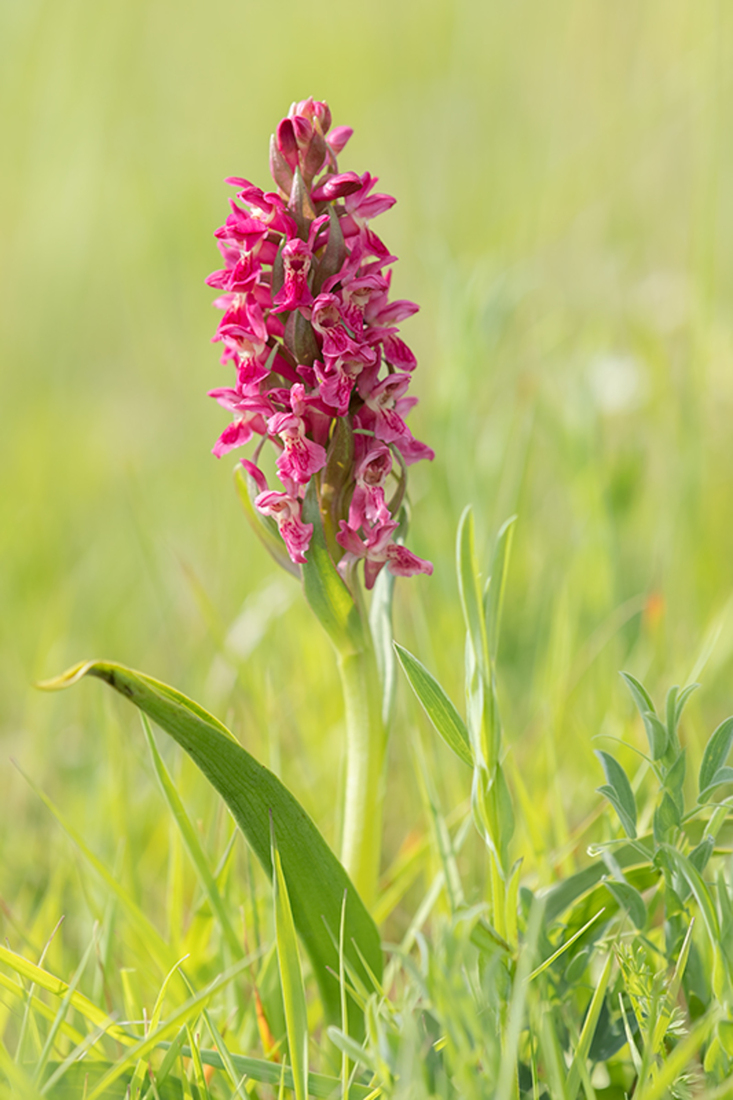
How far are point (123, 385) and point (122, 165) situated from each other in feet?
6.30

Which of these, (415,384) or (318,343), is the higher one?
(415,384)

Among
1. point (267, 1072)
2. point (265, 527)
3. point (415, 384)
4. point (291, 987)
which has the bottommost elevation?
point (267, 1072)

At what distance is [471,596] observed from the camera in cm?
125

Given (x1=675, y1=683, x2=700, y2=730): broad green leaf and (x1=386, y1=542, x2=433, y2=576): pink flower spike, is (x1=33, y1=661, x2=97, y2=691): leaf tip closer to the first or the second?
(x1=386, y1=542, x2=433, y2=576): pink flower spike

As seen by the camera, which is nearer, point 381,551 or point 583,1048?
point 583,1048

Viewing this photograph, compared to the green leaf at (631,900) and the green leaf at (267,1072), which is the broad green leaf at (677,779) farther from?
the green leaf at (267,1072)

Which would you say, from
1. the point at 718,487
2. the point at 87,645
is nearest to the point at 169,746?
the point at 87,645

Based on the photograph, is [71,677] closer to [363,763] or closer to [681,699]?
[363,763]

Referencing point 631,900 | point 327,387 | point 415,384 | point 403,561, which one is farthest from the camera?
point 415,384

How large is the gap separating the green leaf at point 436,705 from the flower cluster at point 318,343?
8.9 inches

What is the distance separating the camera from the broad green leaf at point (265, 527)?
1379mm

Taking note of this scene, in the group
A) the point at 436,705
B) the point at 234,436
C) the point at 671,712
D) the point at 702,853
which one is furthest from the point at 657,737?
the point at 234,436

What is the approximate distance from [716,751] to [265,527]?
2.49ft

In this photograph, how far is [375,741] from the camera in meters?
1.40
